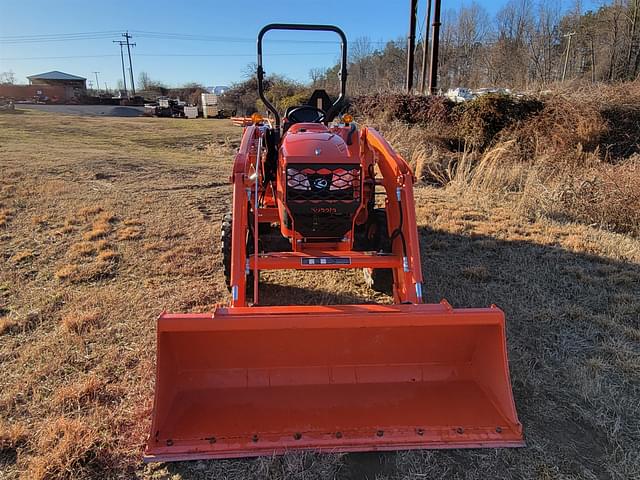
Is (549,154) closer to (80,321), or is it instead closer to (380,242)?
(380,242)

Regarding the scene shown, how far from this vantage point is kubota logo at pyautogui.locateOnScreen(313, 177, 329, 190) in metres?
3.18

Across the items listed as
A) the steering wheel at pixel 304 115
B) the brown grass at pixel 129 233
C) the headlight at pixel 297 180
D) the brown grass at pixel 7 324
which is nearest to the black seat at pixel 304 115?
the steering wheel at pixel 304 115

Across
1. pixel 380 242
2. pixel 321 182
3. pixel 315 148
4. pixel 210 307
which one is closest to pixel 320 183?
pixel 321 182

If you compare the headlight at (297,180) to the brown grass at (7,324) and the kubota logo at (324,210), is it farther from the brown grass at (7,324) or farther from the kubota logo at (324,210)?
the brown grass at (7,324)

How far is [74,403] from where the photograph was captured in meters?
2.77

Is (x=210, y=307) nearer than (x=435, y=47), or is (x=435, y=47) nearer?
(x=210, y=307)

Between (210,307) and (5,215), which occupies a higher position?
(5,215)

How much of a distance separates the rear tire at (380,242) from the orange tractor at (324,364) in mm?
430

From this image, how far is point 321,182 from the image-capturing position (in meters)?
3.18

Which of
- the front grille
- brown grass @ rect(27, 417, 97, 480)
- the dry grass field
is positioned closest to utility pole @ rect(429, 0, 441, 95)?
the dry grass field

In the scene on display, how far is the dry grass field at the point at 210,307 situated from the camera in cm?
236

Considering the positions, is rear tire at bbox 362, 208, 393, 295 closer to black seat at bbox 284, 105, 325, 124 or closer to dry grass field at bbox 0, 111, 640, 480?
dry grass field at bbox 0, 111, 640, 480

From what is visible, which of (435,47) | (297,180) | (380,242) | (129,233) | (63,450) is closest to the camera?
(63,450)

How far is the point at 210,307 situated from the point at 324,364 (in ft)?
5.21
